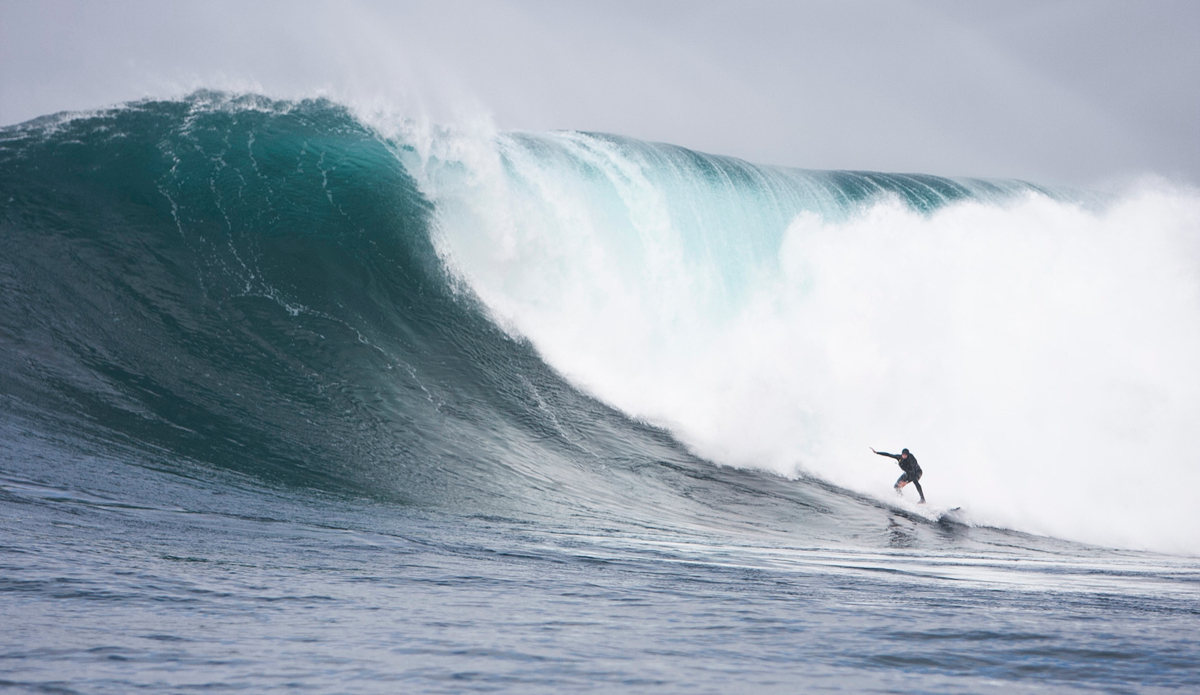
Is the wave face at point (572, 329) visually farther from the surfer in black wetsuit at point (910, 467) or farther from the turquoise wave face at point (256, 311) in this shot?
the surfer in black wetsuit at point (910, 467)

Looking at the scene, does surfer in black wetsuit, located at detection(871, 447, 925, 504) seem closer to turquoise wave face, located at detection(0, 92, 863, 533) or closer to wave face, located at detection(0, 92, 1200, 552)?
wave face, located at detection(0, 92, 1200, 552)

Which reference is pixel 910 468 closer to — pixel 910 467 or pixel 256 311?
pixel 910 467

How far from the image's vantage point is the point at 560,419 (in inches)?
432

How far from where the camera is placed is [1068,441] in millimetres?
13508

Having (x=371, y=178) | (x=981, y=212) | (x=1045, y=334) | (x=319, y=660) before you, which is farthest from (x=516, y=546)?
(x=981, y=212)

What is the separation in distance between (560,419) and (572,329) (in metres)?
2.79

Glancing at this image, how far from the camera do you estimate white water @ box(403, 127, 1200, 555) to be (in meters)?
12.3

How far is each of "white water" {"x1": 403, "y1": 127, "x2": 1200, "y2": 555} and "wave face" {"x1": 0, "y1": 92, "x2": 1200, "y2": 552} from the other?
0.20 feet

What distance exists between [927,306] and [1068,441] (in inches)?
126

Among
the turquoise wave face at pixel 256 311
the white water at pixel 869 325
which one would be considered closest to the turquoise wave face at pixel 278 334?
the turquoise wave face at pixel 256 311

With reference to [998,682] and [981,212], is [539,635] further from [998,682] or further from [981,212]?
[981,212]

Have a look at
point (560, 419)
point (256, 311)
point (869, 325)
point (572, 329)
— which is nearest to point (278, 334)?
point (256, 311)

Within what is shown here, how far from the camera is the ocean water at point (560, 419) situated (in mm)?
3191

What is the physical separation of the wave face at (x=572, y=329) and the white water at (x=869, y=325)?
61 millimetres
